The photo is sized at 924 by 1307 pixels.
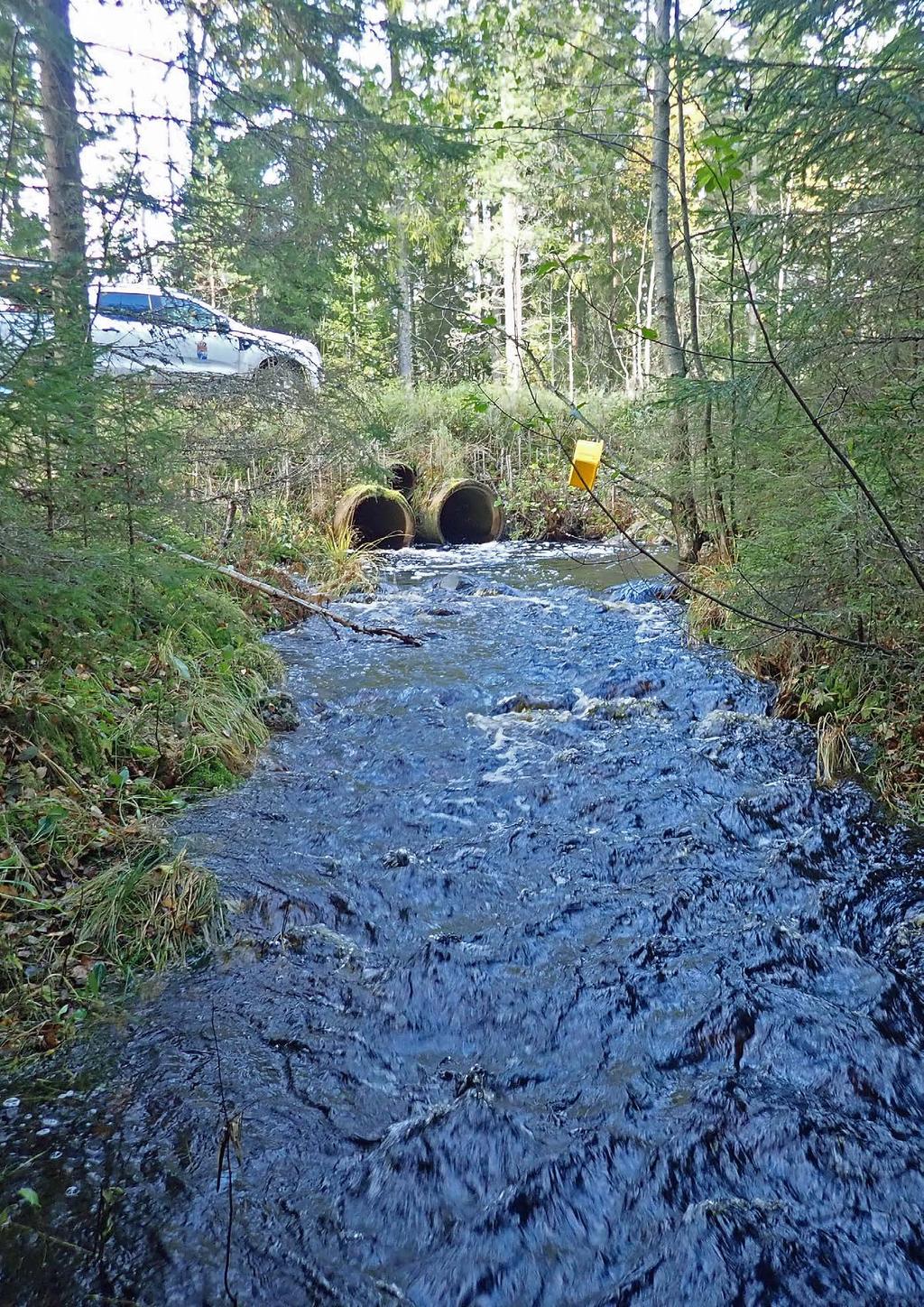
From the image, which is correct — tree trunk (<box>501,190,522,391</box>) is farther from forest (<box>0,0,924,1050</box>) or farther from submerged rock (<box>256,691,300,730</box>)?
submerged rock (<box>256,691,300,730</box>)

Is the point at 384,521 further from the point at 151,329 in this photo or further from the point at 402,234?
the point at 151,329

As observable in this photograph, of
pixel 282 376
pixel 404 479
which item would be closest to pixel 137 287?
pixel 282 376

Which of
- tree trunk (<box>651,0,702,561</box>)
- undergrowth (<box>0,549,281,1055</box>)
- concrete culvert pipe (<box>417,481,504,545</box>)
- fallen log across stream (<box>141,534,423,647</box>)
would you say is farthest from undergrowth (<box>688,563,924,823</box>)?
concrete culvert pipe (<box>417,481,504,545</box>)

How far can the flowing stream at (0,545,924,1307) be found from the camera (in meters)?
1.87

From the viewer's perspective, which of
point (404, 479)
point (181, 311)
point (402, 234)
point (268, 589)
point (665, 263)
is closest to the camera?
point (181, 311)

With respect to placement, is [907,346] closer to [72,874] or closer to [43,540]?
[43,540]

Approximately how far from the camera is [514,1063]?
2559 mm

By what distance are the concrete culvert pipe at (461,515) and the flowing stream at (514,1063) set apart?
29.3 ft

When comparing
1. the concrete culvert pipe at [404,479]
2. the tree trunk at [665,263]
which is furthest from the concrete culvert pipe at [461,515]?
the tree trunk at [665,263]

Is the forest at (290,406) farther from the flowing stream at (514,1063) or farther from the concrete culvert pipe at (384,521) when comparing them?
the concrete culvert pipe at (384,521)

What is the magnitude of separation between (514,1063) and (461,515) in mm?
12185

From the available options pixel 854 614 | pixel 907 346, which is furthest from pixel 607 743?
pixel 907 346

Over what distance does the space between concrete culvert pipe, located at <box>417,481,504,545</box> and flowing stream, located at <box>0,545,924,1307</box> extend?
8940mm

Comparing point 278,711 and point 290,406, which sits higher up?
point 290,406
